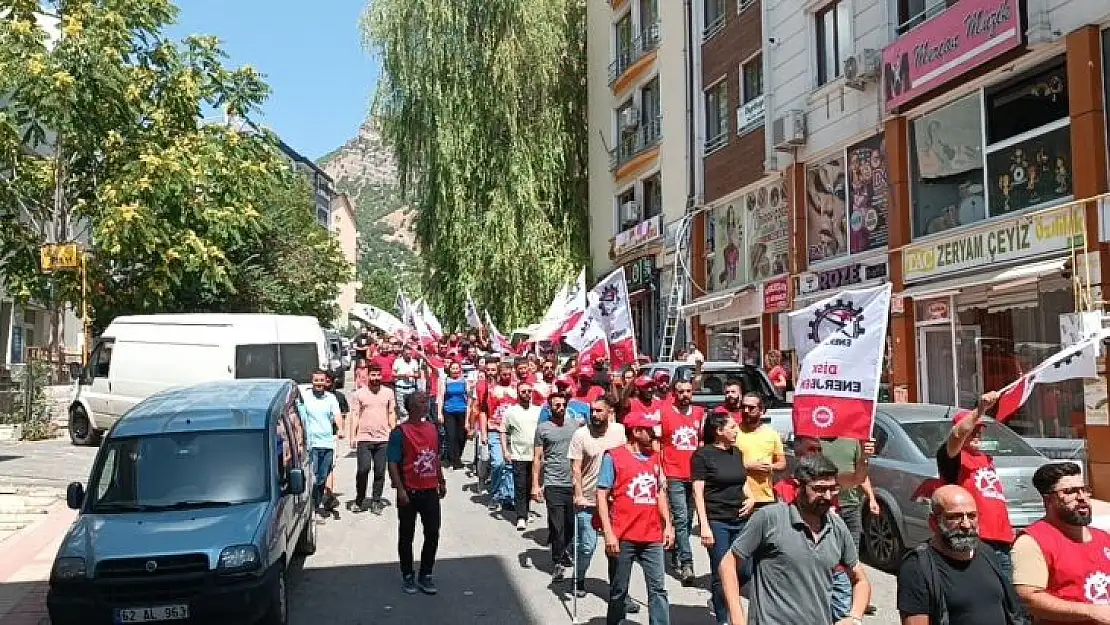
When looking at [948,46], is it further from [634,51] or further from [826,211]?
[634,51]

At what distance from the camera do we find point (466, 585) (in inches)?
352

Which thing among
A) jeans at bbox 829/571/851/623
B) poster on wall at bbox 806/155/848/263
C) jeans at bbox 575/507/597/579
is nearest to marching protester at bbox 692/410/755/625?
jeans at bbox 829/571/851/623

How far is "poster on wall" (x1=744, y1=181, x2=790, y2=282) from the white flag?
41.9ft

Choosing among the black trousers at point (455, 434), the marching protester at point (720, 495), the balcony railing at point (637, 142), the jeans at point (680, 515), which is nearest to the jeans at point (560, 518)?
the jeans at point (680, 515)

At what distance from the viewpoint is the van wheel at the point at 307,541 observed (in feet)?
32.1

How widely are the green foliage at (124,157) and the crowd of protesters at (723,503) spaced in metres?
13.4

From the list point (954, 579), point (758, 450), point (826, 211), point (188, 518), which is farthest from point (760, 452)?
point (826, 211)

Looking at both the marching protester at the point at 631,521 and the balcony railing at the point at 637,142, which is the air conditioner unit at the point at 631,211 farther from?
the marching protester at the point at 631,521

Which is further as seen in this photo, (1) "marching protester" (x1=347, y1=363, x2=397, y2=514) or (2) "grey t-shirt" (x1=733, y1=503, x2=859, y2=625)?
(1) "marching protester" (x1=347, y1=363, x2=397, y2=514)

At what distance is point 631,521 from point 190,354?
1323 centimetres

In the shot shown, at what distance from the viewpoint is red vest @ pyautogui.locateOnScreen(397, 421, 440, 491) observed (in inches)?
341

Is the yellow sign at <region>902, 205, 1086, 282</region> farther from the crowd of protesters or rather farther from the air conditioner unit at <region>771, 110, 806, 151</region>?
the crowd of protesters

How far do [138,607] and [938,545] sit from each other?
5.27 meters

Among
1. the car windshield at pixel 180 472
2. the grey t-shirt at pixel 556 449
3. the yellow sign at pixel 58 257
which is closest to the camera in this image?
the car windshield at pixel 180 472
